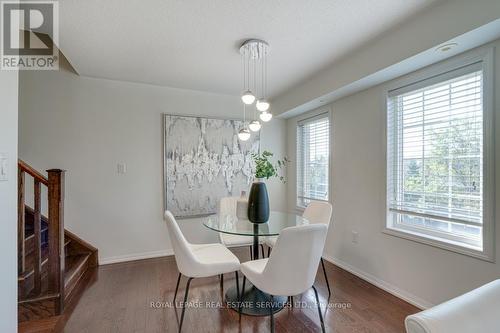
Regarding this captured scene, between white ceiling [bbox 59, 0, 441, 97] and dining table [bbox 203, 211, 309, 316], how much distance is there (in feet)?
5.71

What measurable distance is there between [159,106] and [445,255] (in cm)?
370

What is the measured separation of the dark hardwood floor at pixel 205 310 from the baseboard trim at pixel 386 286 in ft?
0.22

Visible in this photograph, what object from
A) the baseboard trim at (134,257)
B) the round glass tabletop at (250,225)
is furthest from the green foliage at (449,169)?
the baseboard trim at (134,257)

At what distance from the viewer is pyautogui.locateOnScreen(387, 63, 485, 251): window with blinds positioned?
1.87 meters

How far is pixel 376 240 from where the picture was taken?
104 inches

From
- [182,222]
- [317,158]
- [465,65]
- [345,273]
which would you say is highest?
[465,65]

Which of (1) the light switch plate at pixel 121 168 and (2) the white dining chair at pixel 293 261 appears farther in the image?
(1) the light switch plate at pixel 121 168

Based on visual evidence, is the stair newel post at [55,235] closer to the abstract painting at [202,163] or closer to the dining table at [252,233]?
the dining table at [252,233]

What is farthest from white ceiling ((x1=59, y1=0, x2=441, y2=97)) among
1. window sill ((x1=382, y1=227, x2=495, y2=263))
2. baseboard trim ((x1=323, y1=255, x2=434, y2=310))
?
baseboard trim ((x1=323, y1=255, x2=434, y2=310))

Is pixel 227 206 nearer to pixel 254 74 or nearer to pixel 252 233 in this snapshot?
pixel 252 233

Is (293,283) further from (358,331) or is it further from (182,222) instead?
(182,222)

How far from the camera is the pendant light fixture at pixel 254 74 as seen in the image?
7.39ft

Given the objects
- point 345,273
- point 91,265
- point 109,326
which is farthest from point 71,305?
point 345,273

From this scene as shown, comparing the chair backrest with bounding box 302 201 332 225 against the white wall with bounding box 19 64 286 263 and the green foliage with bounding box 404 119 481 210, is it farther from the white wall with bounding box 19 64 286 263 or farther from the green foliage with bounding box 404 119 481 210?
the white wall with bounding box 19 64 286 263
